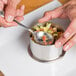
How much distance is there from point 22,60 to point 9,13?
16 cm

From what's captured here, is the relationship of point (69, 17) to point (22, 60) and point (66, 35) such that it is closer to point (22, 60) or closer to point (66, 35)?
point (66, 35)

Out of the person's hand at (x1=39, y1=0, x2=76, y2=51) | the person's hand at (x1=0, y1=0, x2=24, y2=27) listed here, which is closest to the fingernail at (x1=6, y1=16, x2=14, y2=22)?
the person's hand at (x1=0, y1=0, x2=24, y2=27)

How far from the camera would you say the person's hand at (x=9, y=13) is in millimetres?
695

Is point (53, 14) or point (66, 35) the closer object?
point (66, 35)

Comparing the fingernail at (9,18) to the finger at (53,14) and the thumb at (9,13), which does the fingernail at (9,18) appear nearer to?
the thumb at (9,13)

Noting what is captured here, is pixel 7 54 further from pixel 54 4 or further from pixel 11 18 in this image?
pixel 54 4

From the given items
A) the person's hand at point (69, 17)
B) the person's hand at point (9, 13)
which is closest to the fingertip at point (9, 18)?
the person's hand at point (9, 13)

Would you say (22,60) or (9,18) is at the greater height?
(9,18)

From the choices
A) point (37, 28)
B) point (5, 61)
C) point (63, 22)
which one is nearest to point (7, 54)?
point (5, 61)

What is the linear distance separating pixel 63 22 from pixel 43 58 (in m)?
0.18

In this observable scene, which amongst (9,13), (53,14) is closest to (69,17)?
(53,14)

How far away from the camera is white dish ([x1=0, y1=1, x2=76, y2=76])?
0.69m

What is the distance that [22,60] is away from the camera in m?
0.73

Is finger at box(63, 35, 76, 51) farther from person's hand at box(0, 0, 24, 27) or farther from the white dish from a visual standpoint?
person's hand at box(0, 0, 24, 27)
